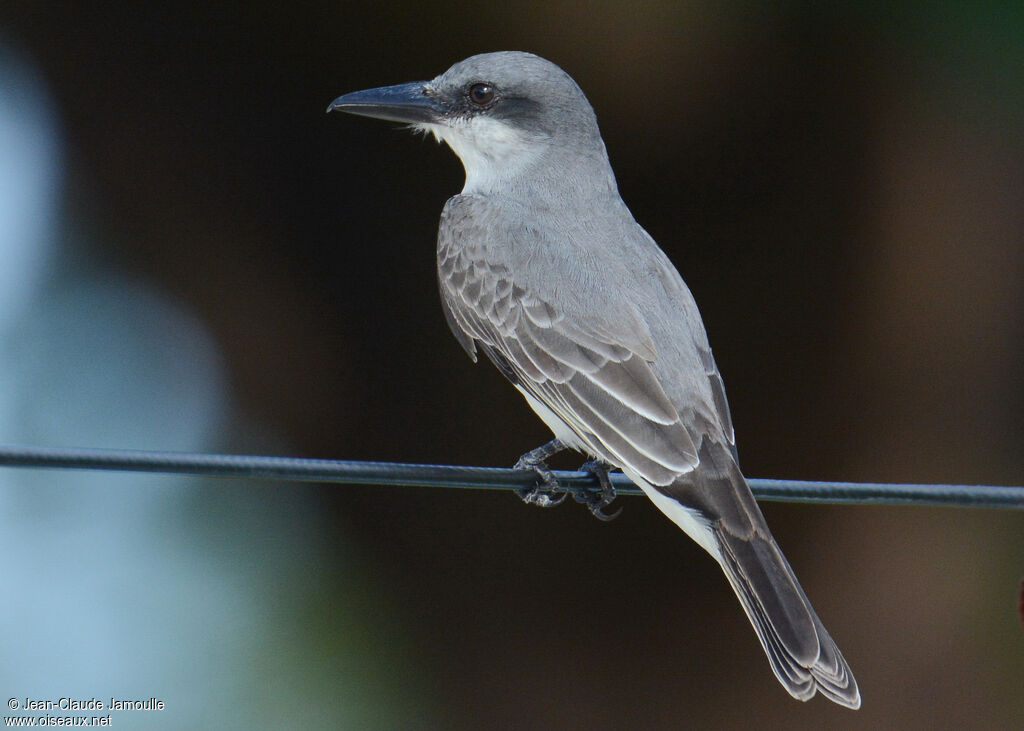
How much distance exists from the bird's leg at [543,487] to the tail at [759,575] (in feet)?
0.93

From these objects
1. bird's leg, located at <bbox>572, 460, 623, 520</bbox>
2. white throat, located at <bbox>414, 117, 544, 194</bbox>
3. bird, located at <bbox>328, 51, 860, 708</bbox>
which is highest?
white throat, located at <bbox>414, 117, 544, 194</bbox>

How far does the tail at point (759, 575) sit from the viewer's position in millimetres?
3166

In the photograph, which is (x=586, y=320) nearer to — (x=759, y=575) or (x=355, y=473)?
(x=759, y=575)

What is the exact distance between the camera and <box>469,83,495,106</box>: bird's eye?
15.1ft

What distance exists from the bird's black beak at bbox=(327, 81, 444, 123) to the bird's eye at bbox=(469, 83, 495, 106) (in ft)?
0.44

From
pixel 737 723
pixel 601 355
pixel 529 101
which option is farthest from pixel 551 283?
pixel 737 723

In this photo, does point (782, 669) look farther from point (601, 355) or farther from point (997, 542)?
point (997, 542)

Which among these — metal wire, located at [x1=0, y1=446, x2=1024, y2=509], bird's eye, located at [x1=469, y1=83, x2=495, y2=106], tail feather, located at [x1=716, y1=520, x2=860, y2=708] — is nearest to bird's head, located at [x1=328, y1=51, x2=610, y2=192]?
bird's eye, located at [x1=469, y1=83, x2=495, y2=106]

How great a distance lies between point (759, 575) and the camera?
328 centimetres

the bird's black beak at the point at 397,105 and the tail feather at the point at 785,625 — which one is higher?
the bird's black beak at the point at 397,105


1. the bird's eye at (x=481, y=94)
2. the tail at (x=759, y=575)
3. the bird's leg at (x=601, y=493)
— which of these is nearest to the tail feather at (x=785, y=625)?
the tail at (x=759, y=575)

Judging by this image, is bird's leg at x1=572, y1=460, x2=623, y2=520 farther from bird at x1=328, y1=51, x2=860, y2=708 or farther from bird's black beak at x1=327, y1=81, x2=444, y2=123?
bird's black beak at x1=327, y1=81, x2=444, y2=123

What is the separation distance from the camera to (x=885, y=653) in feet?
20.0

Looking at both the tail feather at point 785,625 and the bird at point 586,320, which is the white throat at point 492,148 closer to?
the bird at point 586,320
